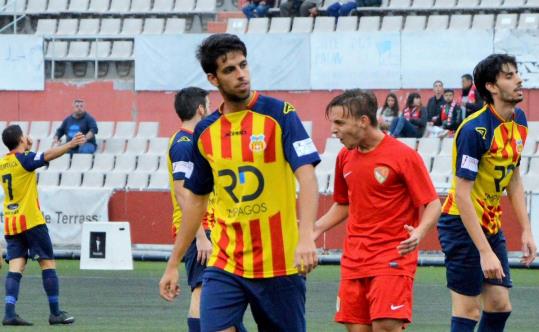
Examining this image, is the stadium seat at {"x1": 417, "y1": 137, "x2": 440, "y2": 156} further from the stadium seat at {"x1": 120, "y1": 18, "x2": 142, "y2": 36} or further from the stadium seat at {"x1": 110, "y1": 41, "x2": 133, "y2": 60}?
the stadium seat at {"x1": 120, "y1": 18, "x2": 142, "y2": 36}

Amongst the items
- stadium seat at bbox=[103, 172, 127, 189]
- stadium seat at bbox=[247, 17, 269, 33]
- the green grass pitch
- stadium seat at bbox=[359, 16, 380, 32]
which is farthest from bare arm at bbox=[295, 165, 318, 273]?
stadium seat at bbox=[247, 17, 269, 33]

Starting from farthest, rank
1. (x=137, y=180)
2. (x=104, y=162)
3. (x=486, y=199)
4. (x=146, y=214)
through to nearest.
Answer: (x=104, y=162) → (x=137, y=180) → (x=146, y=214) → (x=486, y=199)

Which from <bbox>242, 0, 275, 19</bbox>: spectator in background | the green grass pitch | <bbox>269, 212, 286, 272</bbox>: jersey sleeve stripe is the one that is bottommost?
the green grass pitch

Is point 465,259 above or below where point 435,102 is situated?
below

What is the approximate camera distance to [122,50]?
27.7 meters

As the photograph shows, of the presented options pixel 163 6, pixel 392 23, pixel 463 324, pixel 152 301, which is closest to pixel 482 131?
pixel 463 324

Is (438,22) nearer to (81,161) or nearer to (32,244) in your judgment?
(81,161)

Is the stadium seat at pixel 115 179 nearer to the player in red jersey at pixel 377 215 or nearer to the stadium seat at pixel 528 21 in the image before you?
the stadium seat at pixel 528 21

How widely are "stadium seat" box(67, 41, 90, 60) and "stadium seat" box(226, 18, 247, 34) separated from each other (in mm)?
3441

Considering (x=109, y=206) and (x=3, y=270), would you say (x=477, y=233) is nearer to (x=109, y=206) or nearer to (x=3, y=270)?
(x=3, y=270)

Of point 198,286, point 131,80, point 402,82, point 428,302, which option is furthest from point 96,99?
point 198,286

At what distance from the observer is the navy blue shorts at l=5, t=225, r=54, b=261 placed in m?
13.3

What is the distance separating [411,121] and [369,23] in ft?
9.97

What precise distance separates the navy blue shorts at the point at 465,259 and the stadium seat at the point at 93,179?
16168mm
